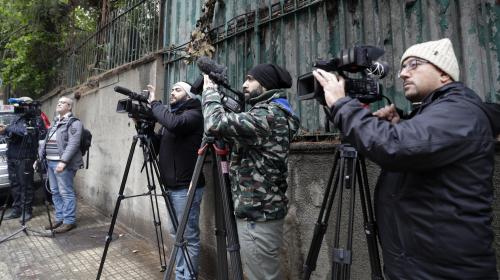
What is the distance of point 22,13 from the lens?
9.73 meters

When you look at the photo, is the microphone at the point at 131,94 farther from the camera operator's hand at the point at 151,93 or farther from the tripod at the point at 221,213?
the tripod at the point at 221,213

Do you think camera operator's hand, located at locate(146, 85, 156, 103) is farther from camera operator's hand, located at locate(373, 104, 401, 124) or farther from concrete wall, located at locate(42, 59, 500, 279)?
camera operator's hand, located at locate(373, 104, 401, 124)

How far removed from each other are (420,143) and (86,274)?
11.7 feet

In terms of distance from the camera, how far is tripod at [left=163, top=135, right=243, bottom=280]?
2094mm

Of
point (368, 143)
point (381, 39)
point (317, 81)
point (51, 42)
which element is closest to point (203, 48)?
point (381, 39)

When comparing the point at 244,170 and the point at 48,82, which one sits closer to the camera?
the point at 244,170

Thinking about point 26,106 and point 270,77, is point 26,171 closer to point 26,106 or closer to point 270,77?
point 26,106

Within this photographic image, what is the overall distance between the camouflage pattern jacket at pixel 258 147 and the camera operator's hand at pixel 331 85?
23.6 inches

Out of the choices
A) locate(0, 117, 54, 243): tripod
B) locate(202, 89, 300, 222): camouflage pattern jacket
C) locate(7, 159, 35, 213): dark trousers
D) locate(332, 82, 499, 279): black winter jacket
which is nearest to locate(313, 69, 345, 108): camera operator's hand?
locate(332, 82, 499, 279): black winter jacket

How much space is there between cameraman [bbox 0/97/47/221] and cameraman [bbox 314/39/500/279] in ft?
16.3

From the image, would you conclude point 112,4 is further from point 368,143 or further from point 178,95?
point 368,143

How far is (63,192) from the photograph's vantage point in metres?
4.92

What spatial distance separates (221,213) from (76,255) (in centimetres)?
268

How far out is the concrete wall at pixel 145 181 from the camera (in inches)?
100
